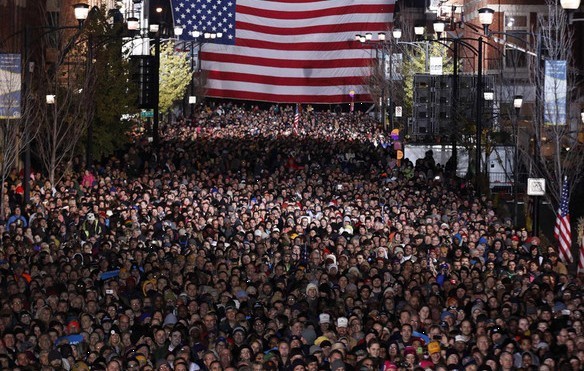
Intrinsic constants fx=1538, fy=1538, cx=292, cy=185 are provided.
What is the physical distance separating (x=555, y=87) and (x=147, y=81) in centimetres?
2202

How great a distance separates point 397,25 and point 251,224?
6969cm

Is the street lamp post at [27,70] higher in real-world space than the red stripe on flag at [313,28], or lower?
lower

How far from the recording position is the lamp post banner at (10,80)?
3512cm

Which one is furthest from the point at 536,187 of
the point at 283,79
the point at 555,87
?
the point at 283,79

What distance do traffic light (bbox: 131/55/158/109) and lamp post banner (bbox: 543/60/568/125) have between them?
742 inches

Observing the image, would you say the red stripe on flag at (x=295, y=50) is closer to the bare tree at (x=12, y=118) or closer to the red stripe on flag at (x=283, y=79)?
the red stripe on flag at (x=283, y=79)

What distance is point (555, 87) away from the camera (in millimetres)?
34000

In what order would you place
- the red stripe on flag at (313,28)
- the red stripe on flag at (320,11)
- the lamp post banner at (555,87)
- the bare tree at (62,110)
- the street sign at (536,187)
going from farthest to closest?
the red stripe on flag at (320,11) → the red stripe on flag at (313,28) → the bare tree at (62,110) → the street sign at (536,187) → the lamp post banner at (555,87)

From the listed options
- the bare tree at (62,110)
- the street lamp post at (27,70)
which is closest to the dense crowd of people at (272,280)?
the street lamp post at (27,70)

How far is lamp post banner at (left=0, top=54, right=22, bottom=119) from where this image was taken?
115 ft

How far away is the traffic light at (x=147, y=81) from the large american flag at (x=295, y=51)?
28503 mm

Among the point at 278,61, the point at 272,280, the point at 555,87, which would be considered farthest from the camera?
the point at 278,61

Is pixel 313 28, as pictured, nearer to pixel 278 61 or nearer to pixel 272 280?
pixel 278 61

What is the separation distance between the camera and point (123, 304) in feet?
75.0
